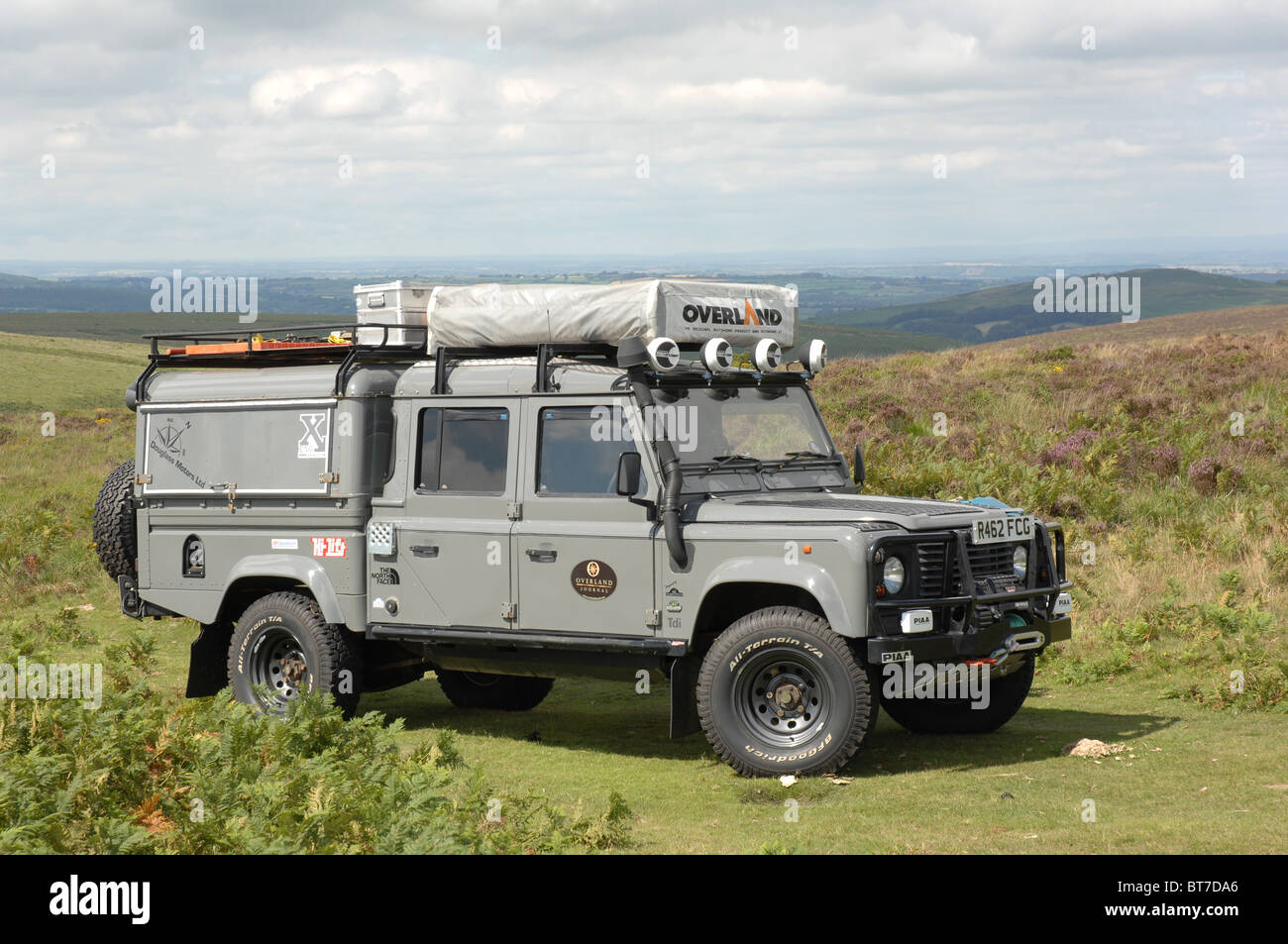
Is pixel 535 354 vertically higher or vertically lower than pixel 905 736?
higher

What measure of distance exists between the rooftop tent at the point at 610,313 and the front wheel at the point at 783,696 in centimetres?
207

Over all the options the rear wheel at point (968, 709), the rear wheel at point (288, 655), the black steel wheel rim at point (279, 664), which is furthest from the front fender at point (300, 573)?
the rear wheel at point (968, 709)

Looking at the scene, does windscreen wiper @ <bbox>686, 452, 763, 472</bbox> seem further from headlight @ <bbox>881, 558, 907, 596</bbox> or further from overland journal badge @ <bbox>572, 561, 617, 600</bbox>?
headlight @ <bbox>881, 558, 907, 596</bbox>

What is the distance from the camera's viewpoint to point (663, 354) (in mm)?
8891

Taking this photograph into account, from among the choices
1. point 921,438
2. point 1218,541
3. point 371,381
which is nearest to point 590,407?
point 371,381

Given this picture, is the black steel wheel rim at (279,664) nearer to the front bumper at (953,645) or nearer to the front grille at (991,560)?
the front bumper at (953,645)

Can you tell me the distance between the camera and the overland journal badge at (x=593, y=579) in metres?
8.98

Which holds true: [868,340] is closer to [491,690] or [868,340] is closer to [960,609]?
[491,690]

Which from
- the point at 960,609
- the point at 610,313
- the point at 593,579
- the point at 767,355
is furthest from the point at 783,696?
the point at 610,313

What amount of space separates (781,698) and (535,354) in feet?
10.0

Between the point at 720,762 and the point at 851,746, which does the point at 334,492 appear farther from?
the point at 851,746
